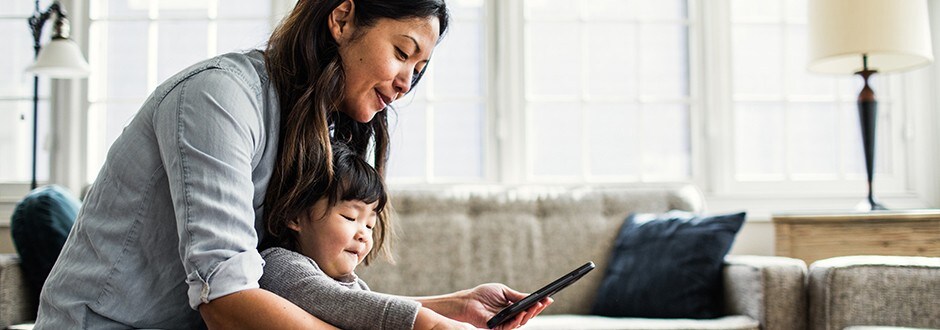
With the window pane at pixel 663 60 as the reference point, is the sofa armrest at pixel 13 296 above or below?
below

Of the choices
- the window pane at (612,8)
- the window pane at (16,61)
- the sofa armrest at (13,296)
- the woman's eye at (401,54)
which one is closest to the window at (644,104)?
the window pane at (612,8)

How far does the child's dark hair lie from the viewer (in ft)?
4.42

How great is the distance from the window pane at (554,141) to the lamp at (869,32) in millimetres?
996

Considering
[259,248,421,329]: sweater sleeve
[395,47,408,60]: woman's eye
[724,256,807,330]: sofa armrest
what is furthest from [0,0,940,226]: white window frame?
[259,248,421,329]: sweater sleeve

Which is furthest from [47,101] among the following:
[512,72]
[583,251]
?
[583,251]

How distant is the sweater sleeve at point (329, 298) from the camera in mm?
1122

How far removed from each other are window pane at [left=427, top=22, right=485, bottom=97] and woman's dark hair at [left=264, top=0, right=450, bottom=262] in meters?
2.26

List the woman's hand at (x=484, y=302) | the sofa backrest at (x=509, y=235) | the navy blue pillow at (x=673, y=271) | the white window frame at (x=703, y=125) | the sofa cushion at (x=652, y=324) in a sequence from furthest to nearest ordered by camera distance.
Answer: the white window frame at (x=703, y=125) → the sofa backrest at (x=509, y=235) → the navy blue pillow at (x=673, y=271) → the sofa cushion at (x=652, y=324) → the woman's hand at (x=484, y=302)

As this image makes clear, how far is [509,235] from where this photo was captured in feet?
9.95

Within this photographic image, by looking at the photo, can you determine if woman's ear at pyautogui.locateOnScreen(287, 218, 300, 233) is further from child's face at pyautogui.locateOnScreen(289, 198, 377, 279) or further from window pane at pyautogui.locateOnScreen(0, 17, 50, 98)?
window pane at pyautogui.locateOnScreen(0, 17, 50, 98)

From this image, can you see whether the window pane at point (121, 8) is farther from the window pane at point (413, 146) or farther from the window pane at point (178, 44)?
the window pane at point (413, 146)

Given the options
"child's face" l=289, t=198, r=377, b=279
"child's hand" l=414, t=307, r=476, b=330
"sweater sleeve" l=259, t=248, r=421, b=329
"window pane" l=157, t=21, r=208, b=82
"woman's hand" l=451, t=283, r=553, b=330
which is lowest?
"woman's hand" l=451, t=283, r=553, b=330

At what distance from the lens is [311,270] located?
124 cm

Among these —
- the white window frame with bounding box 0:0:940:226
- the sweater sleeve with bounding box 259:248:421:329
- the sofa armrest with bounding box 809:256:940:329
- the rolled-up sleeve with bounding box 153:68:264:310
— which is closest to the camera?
the rolled-up sleeve with bounding box 153:68:264:310
